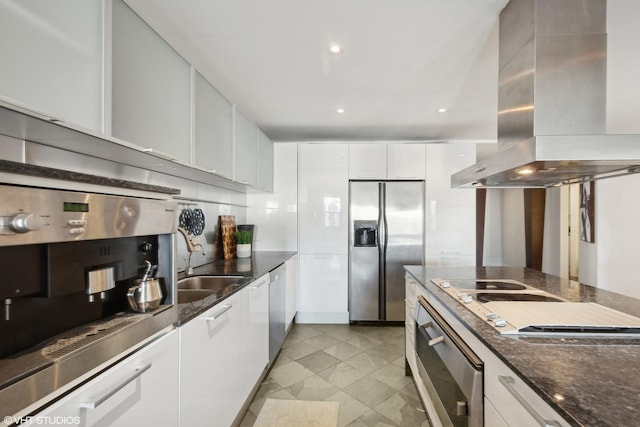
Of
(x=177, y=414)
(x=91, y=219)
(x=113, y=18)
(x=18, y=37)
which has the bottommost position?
(x=177, y=414)

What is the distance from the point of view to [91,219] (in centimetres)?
89

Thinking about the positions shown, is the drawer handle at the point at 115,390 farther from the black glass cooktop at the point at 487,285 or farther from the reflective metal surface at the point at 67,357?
the black glass cooktop at the point at 487,285

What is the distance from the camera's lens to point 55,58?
0.96 meters

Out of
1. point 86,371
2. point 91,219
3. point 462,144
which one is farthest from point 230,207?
point 462,144

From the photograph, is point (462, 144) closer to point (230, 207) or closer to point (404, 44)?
point (404, 44)

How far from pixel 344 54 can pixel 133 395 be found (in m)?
2.00

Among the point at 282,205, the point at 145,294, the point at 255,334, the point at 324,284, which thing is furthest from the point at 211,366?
the point at 282,205

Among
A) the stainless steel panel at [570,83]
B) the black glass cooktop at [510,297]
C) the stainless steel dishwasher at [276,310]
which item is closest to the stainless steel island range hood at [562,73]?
the stainless steel panel at [570,83]

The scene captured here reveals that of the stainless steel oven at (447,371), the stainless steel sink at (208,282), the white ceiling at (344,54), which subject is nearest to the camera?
the stainless steel oven at (447,371)

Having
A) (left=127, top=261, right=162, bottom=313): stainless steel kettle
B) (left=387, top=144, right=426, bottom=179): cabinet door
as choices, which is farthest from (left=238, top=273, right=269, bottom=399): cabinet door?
(left=387, top=144, right=426, bottom=179): cabinet door

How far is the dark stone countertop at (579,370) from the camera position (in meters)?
0.62

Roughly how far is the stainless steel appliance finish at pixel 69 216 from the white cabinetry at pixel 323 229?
2451mm

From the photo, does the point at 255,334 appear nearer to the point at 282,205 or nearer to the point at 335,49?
the point at 282,205

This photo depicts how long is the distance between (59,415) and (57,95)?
94 cm
